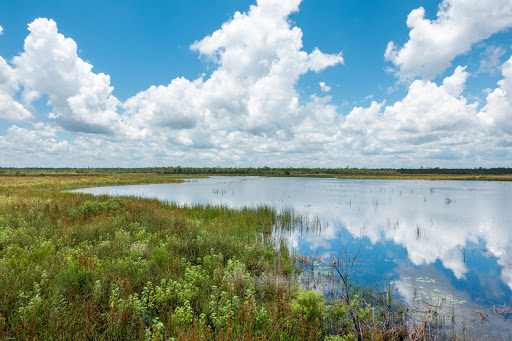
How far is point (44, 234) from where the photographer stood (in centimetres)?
973

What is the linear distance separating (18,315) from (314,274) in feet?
27.6

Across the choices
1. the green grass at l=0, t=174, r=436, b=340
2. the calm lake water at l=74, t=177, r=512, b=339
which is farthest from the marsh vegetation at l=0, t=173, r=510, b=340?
the calm lake water at l=74, t=177, r=512, b=339

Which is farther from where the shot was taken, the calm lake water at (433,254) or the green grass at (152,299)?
the calm lake water at (433,254)

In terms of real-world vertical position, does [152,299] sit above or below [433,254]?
above

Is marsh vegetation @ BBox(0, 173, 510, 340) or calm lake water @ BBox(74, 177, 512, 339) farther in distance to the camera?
calm lake water @ BBox(74, 177, 512, 339)

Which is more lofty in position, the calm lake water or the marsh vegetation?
the marsh vegetation

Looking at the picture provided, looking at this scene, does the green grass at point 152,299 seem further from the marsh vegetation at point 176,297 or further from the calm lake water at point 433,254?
the calm lake water at point 433,254

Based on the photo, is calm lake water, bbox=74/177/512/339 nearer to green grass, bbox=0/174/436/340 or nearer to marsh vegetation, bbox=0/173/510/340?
marsh vegetation, bbox=0/173/510/340

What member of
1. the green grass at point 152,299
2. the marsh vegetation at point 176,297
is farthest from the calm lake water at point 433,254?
the green grass at point 152,299

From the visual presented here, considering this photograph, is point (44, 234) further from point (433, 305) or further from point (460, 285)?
point (460, 285)

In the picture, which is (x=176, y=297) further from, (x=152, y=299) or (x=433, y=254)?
(x=433, y=254)

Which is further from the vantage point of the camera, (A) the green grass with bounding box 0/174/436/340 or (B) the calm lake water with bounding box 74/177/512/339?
(B) the calm lake water with bounding box 74/177/512/339

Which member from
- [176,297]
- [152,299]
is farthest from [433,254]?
[152,299]

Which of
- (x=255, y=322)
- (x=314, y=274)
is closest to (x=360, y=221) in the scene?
(x=314, y=274)
